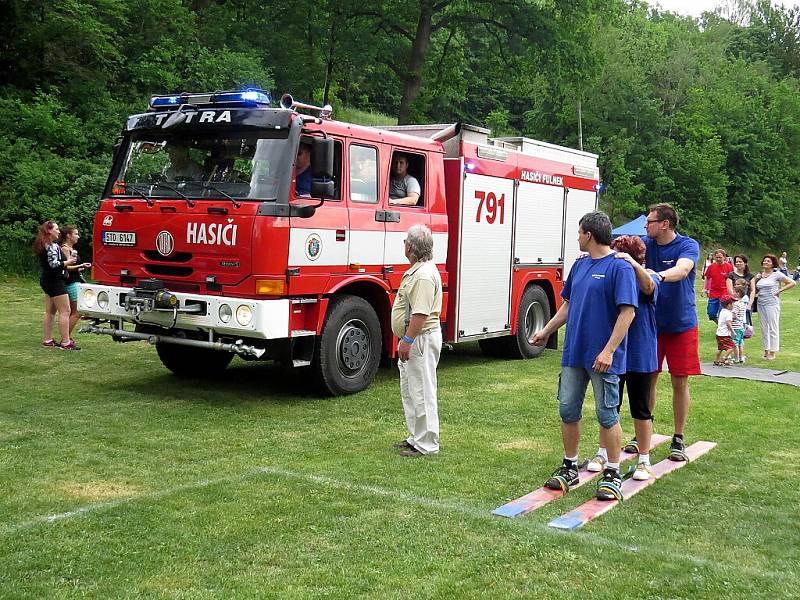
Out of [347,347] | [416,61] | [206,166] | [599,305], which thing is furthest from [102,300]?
[416,61]

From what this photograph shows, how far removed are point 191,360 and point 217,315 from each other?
2.22m

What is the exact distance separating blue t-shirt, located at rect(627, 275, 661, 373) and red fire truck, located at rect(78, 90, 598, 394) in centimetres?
336

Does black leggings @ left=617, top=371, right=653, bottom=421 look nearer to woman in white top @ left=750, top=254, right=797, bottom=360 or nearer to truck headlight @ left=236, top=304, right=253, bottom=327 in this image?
truck headlight @ left=236, top=304, right=253, bottom=327

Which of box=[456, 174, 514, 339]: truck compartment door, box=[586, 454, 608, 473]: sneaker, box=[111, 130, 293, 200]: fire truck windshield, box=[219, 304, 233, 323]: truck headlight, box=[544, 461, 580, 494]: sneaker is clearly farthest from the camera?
box=[456, 174, 514, 339]: truck compartment door

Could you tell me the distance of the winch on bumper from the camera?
7.94 m

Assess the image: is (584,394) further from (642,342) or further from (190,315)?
(190,315)

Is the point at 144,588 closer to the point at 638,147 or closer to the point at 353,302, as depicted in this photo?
the point at 353,302

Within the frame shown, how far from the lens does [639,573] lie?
4.50 m

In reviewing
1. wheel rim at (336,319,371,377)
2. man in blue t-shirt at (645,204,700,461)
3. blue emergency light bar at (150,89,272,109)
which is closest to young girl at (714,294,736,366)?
wheel rim at (336,319,371,377)

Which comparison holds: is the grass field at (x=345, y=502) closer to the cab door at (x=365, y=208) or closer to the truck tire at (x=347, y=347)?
the truck tire at (x=347, y=347)

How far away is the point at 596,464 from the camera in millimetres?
6469

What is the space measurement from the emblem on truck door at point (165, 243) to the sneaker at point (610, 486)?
466cm

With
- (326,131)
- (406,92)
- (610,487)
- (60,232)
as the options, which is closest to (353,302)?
(326,131)

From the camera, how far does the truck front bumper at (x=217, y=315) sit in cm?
791
